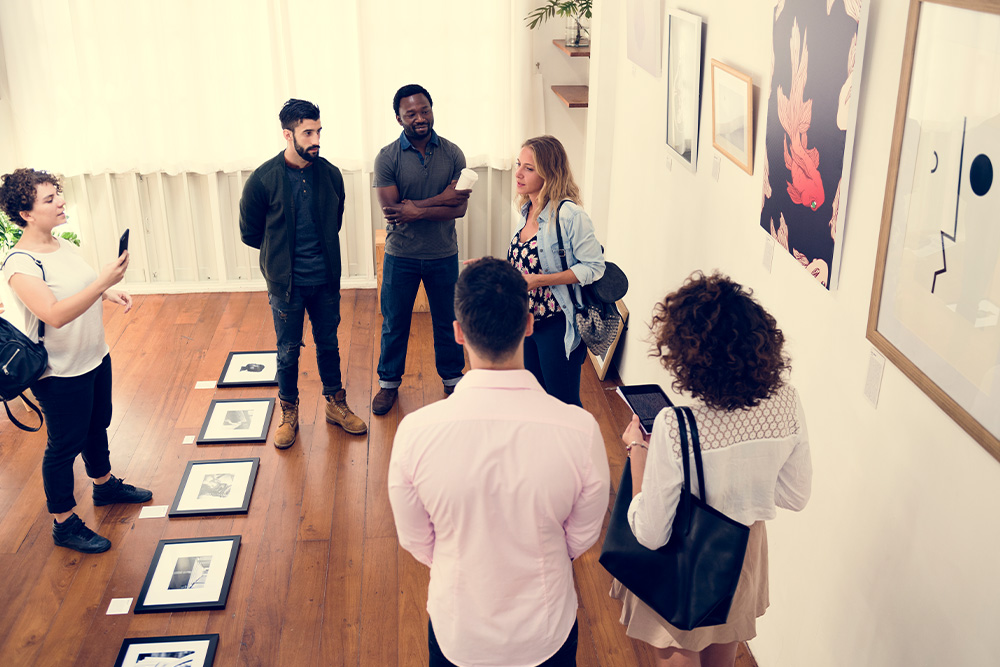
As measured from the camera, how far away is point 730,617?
2.20 meters

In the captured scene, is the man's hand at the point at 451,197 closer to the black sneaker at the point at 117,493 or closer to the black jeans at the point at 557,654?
the black sneaker at the point at 117,493

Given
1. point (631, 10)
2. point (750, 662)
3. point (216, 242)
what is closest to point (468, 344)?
point (750, 662)

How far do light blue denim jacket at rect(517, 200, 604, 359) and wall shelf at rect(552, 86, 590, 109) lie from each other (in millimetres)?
2148

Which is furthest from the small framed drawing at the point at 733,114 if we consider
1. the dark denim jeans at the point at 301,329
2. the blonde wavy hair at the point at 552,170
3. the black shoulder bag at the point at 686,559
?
the dark denim jeans at the point at 301,329

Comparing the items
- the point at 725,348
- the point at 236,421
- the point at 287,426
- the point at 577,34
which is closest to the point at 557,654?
the point at 725,348

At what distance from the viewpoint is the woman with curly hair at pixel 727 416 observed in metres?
1.90

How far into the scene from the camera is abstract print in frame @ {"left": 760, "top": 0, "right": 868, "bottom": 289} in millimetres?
2186

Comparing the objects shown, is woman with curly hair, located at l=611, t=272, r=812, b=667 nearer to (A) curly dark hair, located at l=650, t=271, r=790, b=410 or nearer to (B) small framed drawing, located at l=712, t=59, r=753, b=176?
(A) curly dark hair, located at l=650, t=271, r=790, b=410

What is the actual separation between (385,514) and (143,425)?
151 cm

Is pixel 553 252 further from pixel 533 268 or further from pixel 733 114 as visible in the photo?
pixel 733 114

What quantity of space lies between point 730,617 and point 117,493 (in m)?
2.77

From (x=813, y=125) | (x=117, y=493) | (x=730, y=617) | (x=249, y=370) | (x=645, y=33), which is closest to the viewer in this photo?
(x=730, y=617)

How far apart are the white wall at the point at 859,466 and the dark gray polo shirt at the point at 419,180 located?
4.37ft

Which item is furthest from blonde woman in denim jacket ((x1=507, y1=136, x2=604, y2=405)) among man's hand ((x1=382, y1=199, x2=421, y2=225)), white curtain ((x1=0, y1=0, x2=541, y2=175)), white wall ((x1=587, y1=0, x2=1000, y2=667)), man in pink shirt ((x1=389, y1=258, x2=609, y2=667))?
white curtain ((x1=0, y1=0, x2=541, y2=175))
